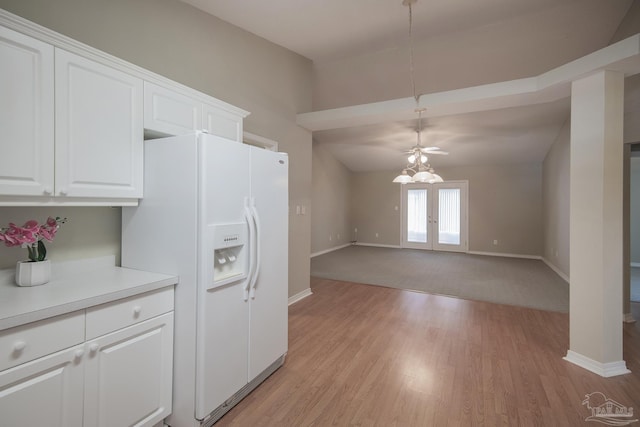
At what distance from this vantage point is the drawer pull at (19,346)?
1066 mm

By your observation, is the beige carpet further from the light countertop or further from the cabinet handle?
the cabinet handle

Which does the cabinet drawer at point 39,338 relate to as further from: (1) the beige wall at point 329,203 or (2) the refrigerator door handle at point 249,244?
(1) the beige wall at point 329,203

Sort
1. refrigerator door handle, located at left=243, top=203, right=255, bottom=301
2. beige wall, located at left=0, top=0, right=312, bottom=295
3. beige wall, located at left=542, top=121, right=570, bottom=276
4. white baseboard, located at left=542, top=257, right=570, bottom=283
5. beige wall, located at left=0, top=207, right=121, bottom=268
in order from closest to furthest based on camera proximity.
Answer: beige wall, located at left=0, top=207, right=121, bottom=268
beige wall, located at left=0, top=0, right=312, bottom=295
refrigerator door handle, located at left=243, top=203, right=255, bottom=301
beige wall, located at left=542, top=121, right=570, bottom=276
white baseboard, located at left=542, top=257, right=570, bottom=283

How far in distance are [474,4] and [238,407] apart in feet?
13.0

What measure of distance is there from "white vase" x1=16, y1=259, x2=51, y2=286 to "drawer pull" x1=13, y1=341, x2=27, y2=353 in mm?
465

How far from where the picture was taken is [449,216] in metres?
8.00

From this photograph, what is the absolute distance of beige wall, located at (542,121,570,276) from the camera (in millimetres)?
4777

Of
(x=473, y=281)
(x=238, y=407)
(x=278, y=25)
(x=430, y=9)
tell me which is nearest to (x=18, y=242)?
(x=238, y=407)

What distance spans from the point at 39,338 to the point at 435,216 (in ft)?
27.5

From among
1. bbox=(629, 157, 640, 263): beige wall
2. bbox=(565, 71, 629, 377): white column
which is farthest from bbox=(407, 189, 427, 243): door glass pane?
bbox=(565, 71, 629, 377): white column

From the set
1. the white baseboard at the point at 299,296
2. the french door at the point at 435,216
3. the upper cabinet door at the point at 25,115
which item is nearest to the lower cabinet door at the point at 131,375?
the upper cabinet door at the point at 25,115

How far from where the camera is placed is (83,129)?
1475mm

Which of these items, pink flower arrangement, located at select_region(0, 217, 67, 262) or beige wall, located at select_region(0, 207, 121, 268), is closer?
pink flower arrangement, located at select_region(0, 217, 67, 262)

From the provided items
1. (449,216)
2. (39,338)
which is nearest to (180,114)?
(39,338)
